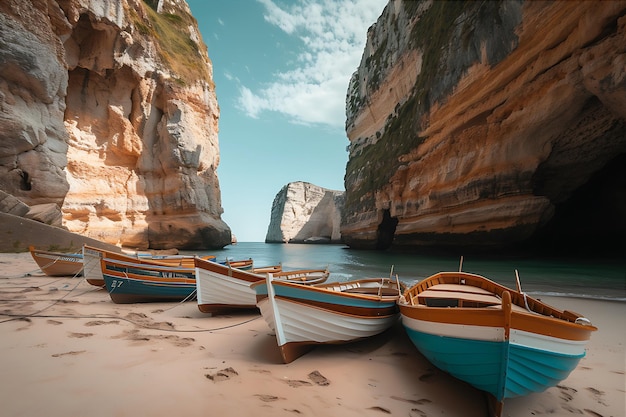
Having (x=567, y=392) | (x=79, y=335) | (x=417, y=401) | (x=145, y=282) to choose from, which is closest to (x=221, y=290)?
(x=79, y=335)

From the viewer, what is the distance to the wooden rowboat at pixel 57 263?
8.53 metres

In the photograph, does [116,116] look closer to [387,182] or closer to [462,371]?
[387,182]

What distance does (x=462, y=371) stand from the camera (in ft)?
9.05

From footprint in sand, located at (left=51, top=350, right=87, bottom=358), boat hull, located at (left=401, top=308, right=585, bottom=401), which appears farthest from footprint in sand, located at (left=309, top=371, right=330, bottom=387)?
footprint in sand, located at (left=51, top=350, right=87, bottom=358)

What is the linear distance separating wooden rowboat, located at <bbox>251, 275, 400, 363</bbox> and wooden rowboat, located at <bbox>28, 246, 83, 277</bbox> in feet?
28.3

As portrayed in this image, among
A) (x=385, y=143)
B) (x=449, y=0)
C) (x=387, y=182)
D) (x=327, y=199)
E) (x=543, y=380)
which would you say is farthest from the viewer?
(x=327, y=199)

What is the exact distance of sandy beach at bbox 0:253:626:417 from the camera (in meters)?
2.37

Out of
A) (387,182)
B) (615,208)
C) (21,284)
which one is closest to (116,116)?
(21,284)

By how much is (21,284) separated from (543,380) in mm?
11122

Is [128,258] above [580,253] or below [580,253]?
above

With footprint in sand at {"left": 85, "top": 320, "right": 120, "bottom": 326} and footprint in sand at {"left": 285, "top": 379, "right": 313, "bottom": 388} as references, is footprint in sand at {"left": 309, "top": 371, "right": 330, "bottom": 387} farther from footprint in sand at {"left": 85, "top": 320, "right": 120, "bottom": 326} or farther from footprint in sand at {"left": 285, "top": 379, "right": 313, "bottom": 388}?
footprint in sand at {"left": 85, "top": 320, "right": 120, "bottom": 326}

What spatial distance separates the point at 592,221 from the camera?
18188 mm

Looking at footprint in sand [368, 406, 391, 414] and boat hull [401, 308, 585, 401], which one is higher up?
boat hull [401, 308, 585, 401]

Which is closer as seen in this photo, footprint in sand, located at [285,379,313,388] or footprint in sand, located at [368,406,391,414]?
footprint in sand, located at [368,406,391,414]
